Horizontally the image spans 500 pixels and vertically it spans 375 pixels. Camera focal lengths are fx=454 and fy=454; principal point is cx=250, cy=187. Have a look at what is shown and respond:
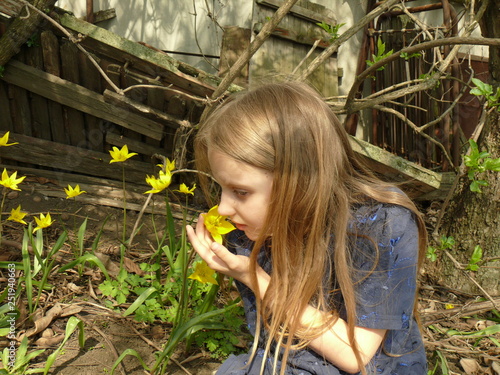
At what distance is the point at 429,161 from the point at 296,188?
3917 mm

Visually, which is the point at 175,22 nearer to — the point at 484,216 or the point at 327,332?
the point at 484,216

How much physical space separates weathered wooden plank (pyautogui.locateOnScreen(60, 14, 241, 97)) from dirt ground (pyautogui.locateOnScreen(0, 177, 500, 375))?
1271mm

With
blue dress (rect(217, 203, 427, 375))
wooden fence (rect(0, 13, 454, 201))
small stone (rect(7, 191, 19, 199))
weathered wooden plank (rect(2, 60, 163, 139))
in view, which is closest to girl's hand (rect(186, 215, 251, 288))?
blue dress (rect(217, 203, 427, 375))

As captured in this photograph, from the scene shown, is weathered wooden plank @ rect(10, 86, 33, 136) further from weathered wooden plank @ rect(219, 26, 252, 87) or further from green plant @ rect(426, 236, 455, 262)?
green plant @ rect(426, 236, 455, 262)

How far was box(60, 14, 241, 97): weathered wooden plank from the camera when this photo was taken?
3.48 m

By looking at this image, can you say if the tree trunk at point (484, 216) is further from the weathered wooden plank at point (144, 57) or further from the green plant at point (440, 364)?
the weathered wooden plank at point (144, 57)

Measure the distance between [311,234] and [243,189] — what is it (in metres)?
0.26

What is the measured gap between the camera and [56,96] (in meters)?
3.74

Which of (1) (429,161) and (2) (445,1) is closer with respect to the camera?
(2) (445,1)

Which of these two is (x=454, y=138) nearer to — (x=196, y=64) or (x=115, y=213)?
(x=196, y=64)

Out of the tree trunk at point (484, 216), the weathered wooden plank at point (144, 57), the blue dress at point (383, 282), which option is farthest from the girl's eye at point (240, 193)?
the weathered wooden plank at point (144, 57)

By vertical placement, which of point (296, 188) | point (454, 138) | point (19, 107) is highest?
point (296, 188)

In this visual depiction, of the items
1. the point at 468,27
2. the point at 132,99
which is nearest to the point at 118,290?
the point at 132,99

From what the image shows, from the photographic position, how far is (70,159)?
12.8 feet
